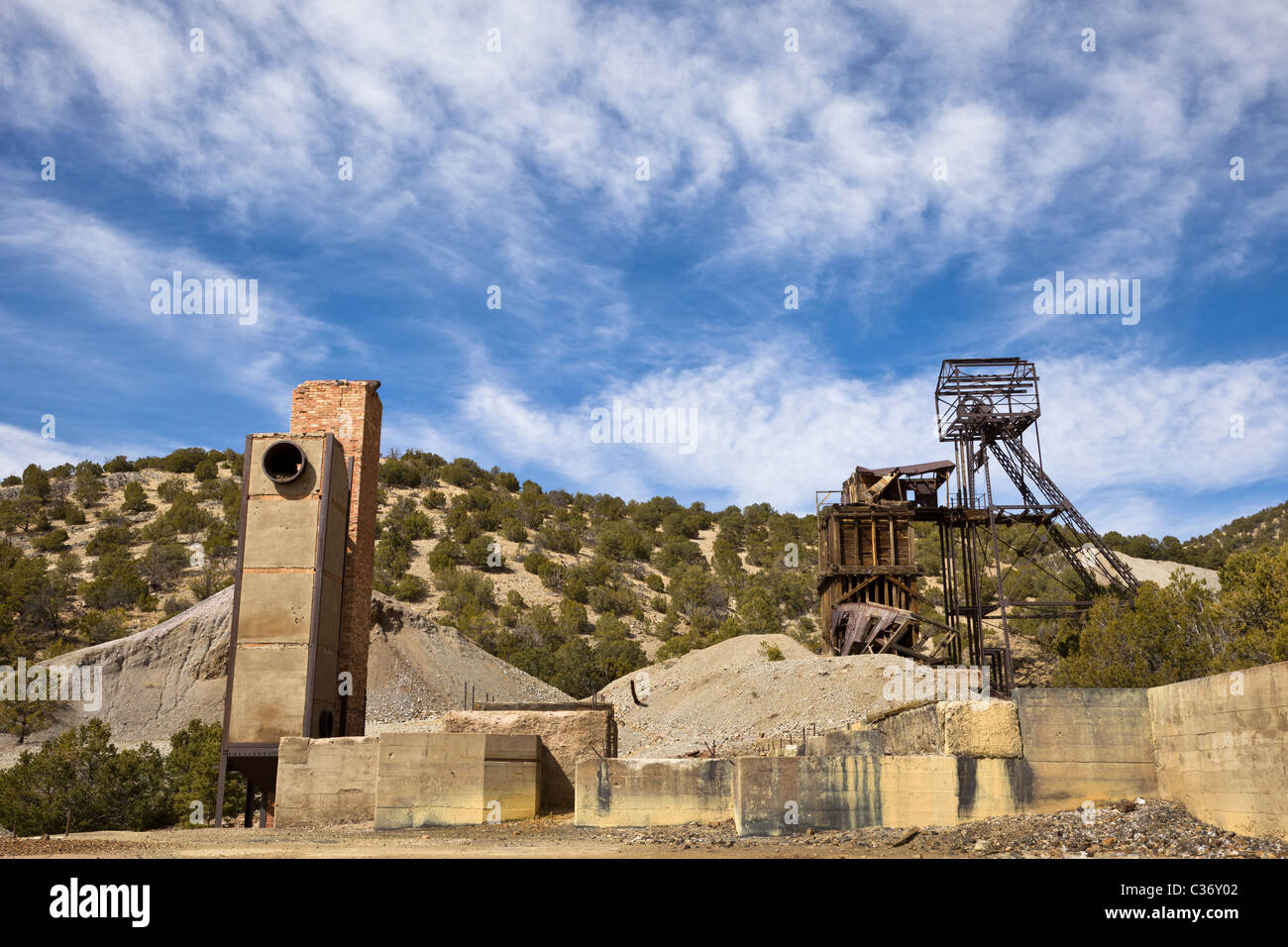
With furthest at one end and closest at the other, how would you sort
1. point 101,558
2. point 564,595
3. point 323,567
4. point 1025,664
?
1. point 564,595
2. point 101,558
3. point 1025,664
4. point 323,567

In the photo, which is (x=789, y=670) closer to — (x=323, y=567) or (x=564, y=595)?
(x=323, y=567)

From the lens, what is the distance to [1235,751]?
9844 millimetres

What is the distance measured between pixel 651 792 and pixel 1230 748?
271 inches

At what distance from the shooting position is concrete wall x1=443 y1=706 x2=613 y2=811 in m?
15.9

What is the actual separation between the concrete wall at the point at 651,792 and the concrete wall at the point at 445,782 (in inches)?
63.7

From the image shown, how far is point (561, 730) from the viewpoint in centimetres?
1614

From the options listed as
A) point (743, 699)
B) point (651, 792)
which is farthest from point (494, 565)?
point (651, 792)

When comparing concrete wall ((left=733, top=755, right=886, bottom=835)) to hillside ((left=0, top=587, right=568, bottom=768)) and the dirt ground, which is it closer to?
the dirt ground

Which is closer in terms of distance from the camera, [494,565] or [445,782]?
[445,782]

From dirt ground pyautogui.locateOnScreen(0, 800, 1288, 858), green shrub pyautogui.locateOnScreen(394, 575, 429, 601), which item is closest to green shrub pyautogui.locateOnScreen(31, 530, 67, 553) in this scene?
green shrub pyautogui.locateOnScreen(394, 575, 429, 601)

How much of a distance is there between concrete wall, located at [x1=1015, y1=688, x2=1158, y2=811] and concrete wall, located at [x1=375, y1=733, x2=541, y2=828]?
7.15 m

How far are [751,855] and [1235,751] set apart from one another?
5040 millimetres

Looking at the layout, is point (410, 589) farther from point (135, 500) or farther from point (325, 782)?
point (325, 782)

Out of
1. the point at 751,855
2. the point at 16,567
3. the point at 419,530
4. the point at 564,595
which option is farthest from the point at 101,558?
the point at 751,855
